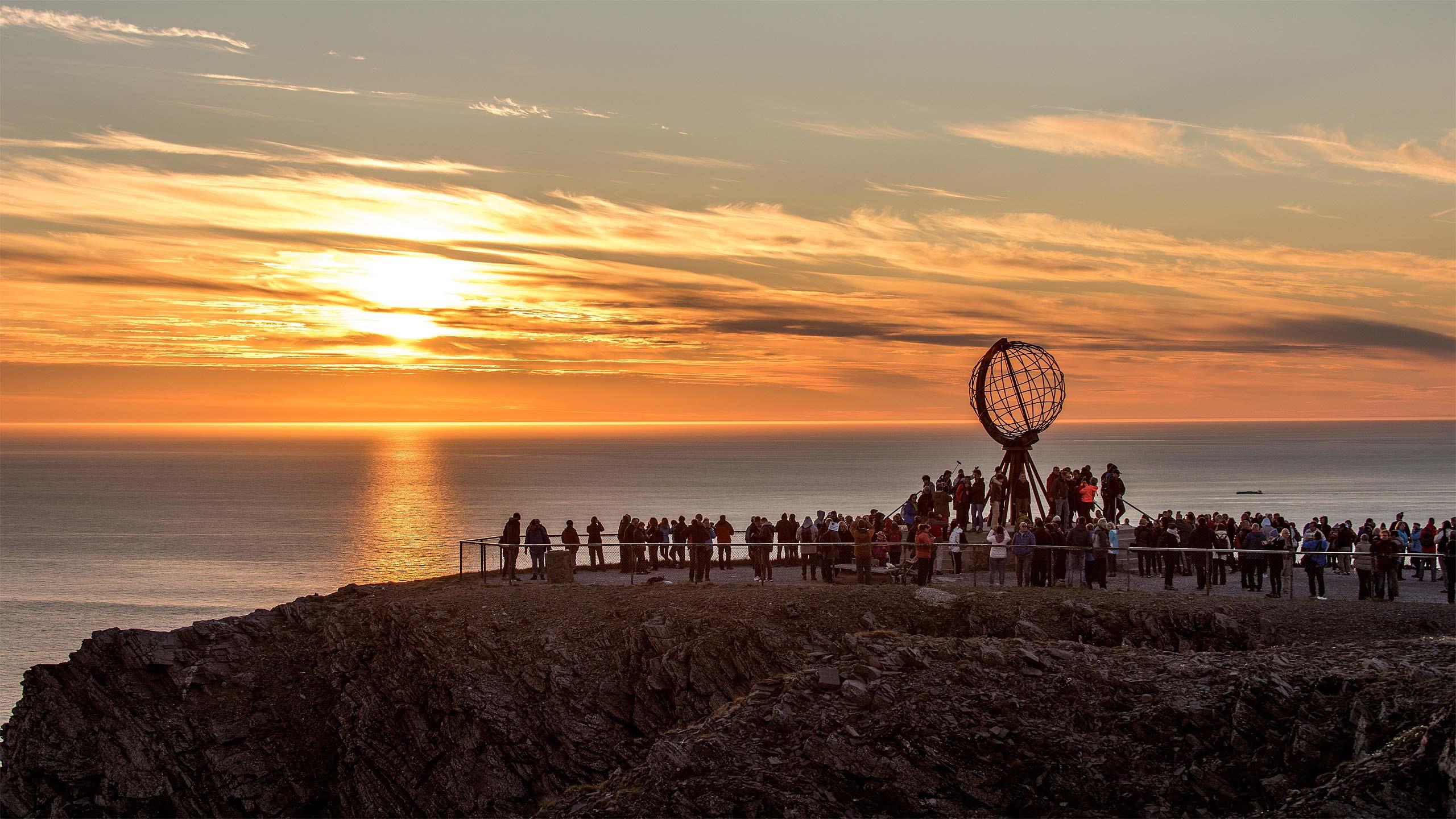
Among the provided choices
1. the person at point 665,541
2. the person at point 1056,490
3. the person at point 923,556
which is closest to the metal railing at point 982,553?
the person at point 665,541

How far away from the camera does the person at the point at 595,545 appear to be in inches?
1074

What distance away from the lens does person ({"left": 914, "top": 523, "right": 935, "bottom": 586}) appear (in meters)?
23.8

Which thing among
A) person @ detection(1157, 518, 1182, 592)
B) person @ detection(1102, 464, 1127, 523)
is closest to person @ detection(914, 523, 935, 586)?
person @ detection(1157, 518, 1182, 592)

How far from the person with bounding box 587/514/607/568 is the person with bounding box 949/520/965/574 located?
29.4 ft

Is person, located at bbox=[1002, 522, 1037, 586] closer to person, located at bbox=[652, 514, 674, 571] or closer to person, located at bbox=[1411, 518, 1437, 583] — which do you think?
person, located at bbox=[1411, 518, 1437, 583]

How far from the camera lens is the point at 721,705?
2036cm

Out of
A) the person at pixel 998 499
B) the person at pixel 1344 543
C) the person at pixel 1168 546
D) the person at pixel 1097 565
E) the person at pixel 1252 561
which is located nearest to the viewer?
the person at pixel 1252 561

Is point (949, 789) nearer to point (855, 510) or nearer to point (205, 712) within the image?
point (205, 712)

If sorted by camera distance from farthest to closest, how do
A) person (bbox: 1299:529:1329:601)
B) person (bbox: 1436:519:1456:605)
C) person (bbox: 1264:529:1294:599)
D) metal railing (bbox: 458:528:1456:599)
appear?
person (bbox: 1264:529:1294:599) < metal railing (bbox: 458:528:1456:599) < person (bbox: 1299:529:1329:601) < person (bbox: 1436:519:1456:605)

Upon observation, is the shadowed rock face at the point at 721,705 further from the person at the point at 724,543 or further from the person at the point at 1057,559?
the person at the point at 724,543

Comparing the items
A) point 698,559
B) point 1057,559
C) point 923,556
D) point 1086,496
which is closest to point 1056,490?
point 1086,496

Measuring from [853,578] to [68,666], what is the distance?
1835cm

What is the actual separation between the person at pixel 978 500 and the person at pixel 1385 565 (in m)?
9.17

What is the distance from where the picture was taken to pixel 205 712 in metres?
22.7
